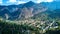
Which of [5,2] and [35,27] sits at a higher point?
[5,2]

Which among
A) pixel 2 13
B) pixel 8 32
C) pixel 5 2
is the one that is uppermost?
pixel 5 2

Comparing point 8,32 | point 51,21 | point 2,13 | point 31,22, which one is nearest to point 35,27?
point 31,22

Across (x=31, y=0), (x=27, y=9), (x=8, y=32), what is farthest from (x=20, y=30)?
(x=31, y=0)

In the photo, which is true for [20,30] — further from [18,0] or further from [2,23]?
[18,0]

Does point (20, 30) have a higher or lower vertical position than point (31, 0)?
lower

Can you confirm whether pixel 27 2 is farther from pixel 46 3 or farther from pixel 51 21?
pixel 51 21

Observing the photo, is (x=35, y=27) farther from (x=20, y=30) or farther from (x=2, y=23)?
(x=2, y=23)

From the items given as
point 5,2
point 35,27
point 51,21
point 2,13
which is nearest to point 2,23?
point 2,13

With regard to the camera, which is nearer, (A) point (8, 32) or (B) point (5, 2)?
(A) point (8, 32)
